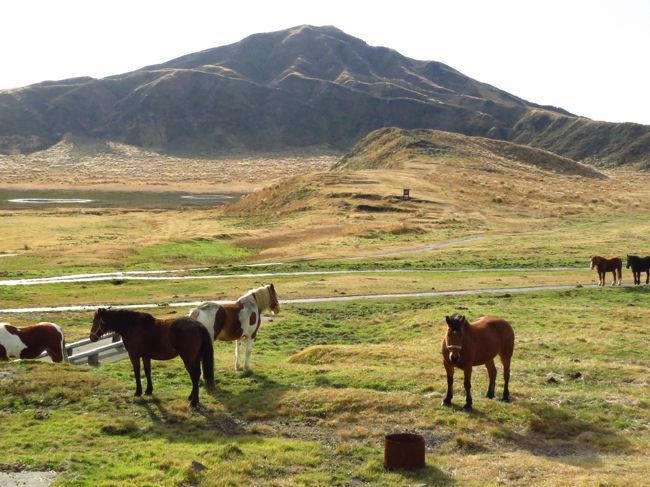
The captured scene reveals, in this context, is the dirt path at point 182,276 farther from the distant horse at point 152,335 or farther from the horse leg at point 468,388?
the horse leg at point 468,388

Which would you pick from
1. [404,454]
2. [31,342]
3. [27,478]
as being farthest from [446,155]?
[27,478]

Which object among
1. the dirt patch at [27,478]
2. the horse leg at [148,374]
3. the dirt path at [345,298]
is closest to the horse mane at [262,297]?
the horse leg at [148,374]

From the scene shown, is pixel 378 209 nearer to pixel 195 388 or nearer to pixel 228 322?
pixel 228 322

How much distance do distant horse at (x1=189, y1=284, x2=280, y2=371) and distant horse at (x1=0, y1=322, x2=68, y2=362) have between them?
5077 millimetres

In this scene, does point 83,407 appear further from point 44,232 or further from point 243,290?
point 44,232

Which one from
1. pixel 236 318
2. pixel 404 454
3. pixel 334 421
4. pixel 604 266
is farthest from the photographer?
pixel 604 266

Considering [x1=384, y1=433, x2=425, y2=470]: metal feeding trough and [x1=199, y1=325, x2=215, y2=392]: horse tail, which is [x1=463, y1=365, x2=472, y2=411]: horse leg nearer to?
[x1=384, y1=433, x2=425, y2=470]: metal feeding trough

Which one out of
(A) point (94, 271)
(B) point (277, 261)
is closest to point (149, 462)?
(A) point (94, 271)

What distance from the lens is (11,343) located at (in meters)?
22.7

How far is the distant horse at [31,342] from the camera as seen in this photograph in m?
22.7

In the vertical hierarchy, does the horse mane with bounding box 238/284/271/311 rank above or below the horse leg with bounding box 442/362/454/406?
above

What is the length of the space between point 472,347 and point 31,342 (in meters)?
14.3

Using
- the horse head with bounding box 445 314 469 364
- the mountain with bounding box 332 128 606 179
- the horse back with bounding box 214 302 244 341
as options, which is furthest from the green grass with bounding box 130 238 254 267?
the mountain with bounding box 332 128 606 179

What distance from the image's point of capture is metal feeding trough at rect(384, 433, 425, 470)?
14750 mm
